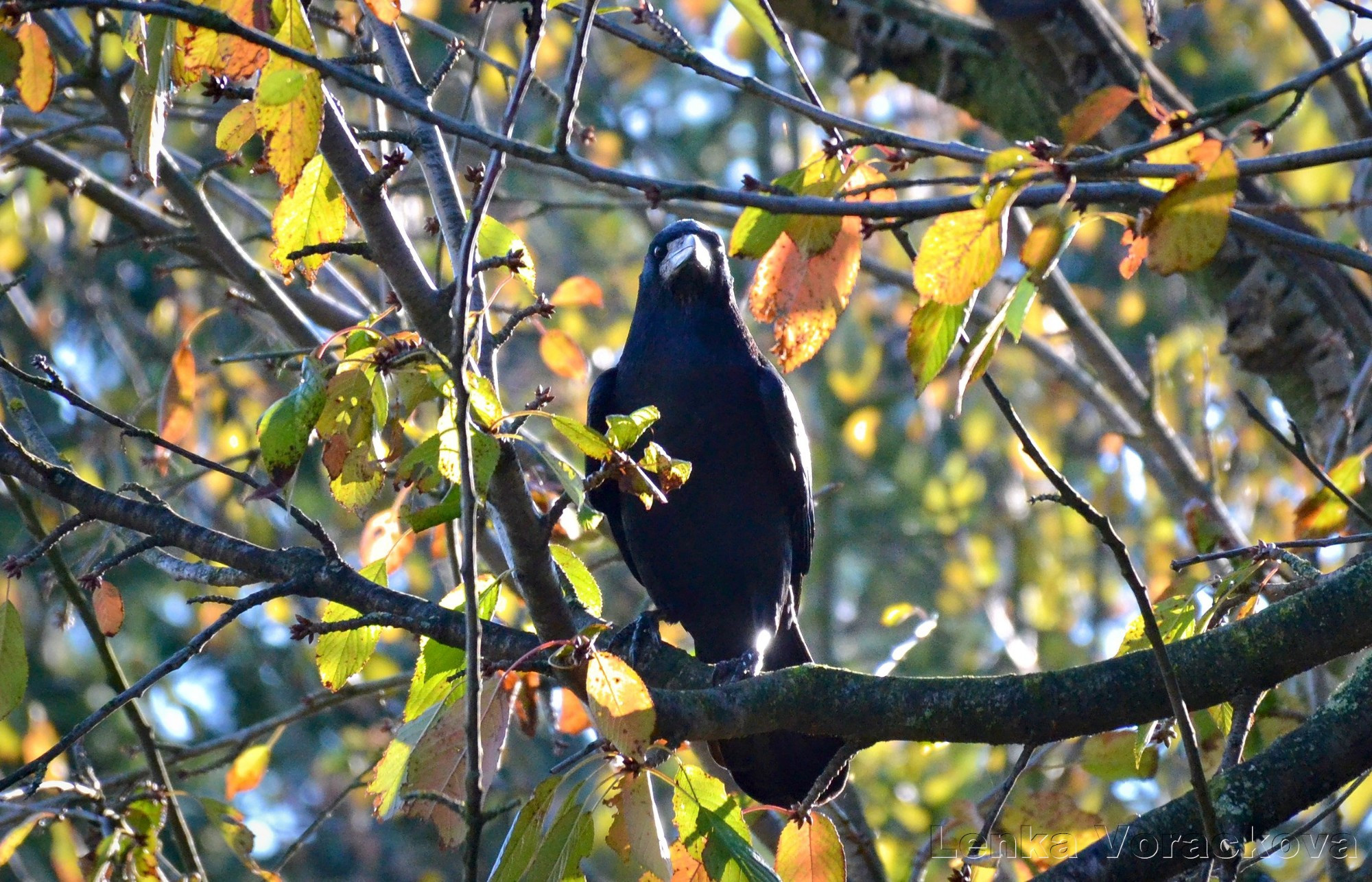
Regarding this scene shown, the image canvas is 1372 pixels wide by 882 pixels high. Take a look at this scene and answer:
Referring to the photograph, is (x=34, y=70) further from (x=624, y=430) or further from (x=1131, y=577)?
(x=1131, y=577)

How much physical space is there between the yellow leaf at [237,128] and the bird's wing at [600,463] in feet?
6.51

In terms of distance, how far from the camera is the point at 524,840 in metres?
2.11

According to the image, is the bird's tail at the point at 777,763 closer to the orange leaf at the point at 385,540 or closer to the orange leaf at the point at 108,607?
the orange leaf at the point at 385,540

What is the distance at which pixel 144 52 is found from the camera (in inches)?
74.7

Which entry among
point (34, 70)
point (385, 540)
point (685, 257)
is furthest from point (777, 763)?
point (34, 70)

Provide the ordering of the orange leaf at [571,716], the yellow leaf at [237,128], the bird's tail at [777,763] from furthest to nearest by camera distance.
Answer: the orange leaf at [571,716]
the bird's tail at [777,763]
the yellow leaf at [237,128]

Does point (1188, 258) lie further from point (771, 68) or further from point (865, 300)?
point (865, 300)

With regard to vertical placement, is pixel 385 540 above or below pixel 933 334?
above

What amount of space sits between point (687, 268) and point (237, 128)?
2.10m

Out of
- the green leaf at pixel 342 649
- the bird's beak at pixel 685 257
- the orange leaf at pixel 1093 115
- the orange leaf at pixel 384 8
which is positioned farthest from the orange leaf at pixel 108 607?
the bird's beak at pixel 685 257

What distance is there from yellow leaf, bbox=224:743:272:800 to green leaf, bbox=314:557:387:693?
140 cm

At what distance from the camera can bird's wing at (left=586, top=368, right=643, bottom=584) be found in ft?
13.0

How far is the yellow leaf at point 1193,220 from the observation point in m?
1.58

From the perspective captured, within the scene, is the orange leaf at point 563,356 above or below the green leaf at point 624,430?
above
